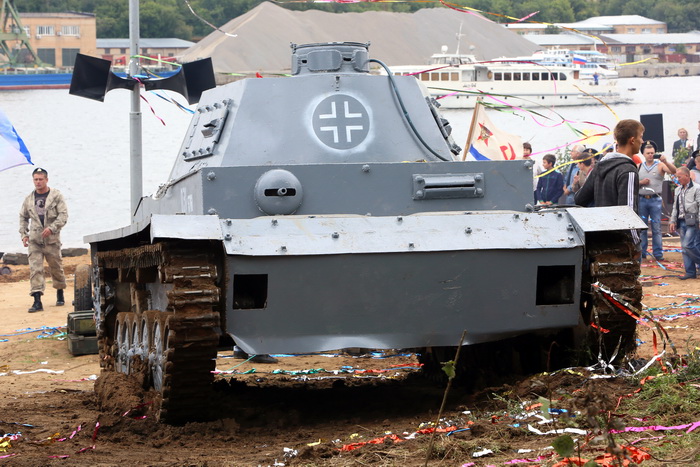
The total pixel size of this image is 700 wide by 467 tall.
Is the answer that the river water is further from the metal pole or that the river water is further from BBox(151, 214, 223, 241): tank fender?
BBox(151, 214, 223, 241): tank fender

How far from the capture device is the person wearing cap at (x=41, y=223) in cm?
1450

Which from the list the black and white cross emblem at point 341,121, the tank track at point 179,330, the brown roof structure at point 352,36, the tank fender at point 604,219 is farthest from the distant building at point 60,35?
the tank fender at point 604,219

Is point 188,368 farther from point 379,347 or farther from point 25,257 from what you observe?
point 25,257

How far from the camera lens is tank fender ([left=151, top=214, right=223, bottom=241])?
21.9 ft

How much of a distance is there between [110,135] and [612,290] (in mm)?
36318

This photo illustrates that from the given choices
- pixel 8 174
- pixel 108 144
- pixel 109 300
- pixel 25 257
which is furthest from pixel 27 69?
pixel 109 300

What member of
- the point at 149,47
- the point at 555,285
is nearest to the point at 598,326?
the point at 555,285

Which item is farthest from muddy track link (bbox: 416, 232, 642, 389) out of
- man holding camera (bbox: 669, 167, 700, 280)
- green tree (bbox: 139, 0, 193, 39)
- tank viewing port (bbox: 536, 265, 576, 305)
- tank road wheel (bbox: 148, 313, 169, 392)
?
green tree (bbox: 139, 0, 193, 39)

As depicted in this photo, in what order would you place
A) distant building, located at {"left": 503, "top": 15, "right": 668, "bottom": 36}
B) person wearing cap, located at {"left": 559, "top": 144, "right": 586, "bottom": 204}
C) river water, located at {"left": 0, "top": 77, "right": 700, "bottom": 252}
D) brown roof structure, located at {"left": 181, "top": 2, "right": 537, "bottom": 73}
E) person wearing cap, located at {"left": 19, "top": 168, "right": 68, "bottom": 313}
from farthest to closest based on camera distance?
distant building, located at {"left": 503, "top": 15, "right": 668, "bottom": 36}
brown roof structure, located at {"left": 181, "top": 2, "right": 537, "bottom": 73}
river water, located at {"left": 0, "top": 77, "right": 700, "bottom": 252}
person wearing cap, located at {"left": 559, "top": 144, "right": 586, "bottom": 204}
person wearing cap, located at {"left": 19, "top": 168, "right": 68, "bottom": 313}

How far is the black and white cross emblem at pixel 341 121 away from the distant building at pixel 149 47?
127 feet

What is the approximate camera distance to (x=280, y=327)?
7000 millimetres

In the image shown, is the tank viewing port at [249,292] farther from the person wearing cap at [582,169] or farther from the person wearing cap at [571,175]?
the person wearing cap at [571,175]

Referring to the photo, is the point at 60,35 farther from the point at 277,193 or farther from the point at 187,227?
the point at 187,227

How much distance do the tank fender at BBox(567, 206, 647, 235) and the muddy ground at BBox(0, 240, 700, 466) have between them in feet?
2.92
